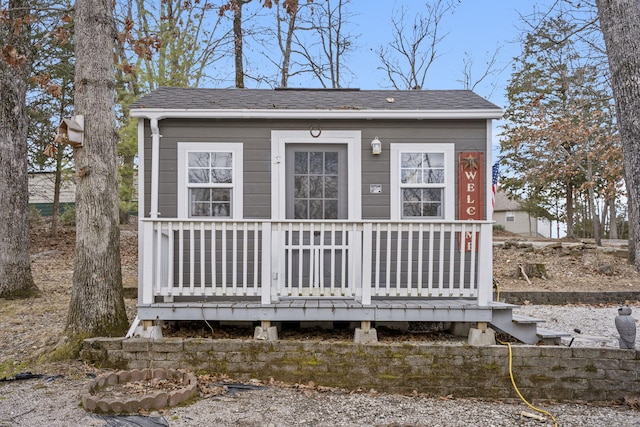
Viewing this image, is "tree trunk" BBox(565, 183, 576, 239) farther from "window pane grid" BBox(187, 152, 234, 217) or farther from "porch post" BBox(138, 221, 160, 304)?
"porch post" BBox(138, 221, 160, 304)

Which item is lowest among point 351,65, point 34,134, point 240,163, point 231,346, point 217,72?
point 231,346

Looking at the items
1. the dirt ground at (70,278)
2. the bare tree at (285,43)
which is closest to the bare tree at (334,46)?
the bare tree at (285,43)

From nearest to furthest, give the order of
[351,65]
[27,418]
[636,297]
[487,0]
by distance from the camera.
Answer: [27,418]
[636,297]
[487,0]
[351,65]

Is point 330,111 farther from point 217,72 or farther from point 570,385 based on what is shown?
point 217,72

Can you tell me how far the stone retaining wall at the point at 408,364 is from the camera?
158 inches

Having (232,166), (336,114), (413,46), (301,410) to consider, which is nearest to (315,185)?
(336,114)

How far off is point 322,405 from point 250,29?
13.0 meters

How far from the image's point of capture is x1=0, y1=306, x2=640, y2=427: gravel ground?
3217 mm

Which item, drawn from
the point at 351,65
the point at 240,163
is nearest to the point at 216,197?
the point at 240,163

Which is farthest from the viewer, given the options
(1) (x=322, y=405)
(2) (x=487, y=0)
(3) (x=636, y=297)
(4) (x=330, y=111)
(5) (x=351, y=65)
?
(5) (x=351, y=65)

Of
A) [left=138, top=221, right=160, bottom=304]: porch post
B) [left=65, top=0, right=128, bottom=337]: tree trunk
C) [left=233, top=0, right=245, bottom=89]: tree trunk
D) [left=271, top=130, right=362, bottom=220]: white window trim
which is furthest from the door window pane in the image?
[left=233, top=0, right=245, bottom=89]: tree trunk

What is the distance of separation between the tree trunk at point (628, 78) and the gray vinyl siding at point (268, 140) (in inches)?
70.3

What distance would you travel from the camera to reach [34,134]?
12062mm

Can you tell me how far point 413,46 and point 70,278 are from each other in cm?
1420
